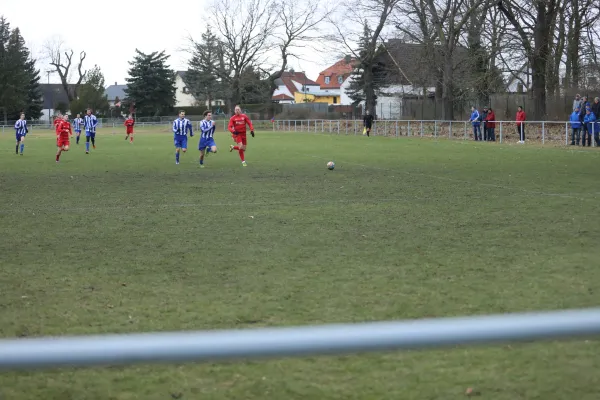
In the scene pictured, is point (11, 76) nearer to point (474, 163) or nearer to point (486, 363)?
point (474, 163)

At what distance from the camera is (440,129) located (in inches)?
1802

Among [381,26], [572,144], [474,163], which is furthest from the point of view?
[381,26]

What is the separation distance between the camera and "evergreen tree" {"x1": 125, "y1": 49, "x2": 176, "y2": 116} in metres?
98.5

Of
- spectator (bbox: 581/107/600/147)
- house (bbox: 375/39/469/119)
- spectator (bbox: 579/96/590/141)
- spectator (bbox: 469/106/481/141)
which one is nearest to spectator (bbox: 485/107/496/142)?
spectator (bbox: 469/106/481/141)

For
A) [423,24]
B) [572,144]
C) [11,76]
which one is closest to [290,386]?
[572,144]

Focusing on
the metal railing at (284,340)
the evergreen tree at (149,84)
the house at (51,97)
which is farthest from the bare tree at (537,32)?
the house at (51,97)

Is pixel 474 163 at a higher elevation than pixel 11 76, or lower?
lower

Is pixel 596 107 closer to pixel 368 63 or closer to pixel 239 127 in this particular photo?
pixel 239 127

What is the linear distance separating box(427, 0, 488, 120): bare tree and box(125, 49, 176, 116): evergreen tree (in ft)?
182

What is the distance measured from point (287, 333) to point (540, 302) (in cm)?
578

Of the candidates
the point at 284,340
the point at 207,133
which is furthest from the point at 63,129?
the point at 284,340

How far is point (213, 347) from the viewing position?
5.20 ft

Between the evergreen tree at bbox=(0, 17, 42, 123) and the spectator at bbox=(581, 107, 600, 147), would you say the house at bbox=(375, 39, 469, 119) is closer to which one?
the spectator at bbox=(581, 107, 600, 147)

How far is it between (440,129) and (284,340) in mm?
45129
